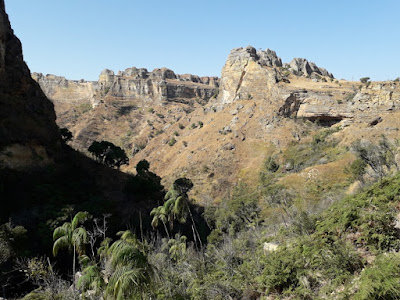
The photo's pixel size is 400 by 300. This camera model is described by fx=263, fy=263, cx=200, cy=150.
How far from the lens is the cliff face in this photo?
3084 cm

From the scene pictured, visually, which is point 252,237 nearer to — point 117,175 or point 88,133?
point 117,175

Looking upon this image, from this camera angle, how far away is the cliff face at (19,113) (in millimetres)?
30844

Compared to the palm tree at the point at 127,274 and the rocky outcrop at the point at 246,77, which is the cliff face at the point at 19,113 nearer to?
the palm tree at the point at 127,274

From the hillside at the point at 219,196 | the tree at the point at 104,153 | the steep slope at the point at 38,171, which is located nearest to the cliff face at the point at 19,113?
the steep slope at the point at 38,171

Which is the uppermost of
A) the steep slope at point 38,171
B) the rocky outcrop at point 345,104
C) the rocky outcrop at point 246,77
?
the rocky outcrop at point 246,77

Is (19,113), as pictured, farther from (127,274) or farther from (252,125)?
(252,125)

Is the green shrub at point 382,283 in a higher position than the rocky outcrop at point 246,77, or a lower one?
lower

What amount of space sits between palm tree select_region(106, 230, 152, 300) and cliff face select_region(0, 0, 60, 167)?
1156 inches

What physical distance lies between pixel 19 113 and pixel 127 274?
120 ft

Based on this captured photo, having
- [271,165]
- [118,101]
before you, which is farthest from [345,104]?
[118,101]

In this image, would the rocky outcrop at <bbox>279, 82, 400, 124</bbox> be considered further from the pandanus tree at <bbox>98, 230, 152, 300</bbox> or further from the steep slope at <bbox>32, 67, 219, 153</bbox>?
the pandanus tree at <bbox>98, 230, 152, 300</bbox>

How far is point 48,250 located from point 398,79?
69051mm

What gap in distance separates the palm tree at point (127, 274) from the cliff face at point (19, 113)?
96.3 ft

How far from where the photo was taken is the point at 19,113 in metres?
34.6
